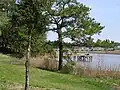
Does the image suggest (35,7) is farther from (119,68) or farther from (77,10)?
(77,10)

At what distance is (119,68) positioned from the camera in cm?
3033

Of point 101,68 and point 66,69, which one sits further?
point 66,69

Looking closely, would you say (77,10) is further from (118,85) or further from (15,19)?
(15,19)

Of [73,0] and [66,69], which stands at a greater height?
[73,0]

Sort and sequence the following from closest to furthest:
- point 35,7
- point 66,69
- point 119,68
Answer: point 35,7, point 119,68, point 66,69

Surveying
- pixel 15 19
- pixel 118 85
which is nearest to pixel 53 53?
pixel 118 85

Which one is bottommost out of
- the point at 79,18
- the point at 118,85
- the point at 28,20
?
the point at 118,85

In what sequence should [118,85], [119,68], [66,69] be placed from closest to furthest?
1. [118,85]
2. [119,68]
3. [66,69]

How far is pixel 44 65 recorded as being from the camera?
34.2 meters

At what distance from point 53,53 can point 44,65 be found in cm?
163

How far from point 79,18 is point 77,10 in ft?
3.08

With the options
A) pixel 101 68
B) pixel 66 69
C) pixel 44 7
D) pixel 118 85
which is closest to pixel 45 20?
pixel 44 7

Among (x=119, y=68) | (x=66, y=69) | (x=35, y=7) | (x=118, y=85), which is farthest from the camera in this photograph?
(x=66, y=69)

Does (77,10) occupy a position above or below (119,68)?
above
